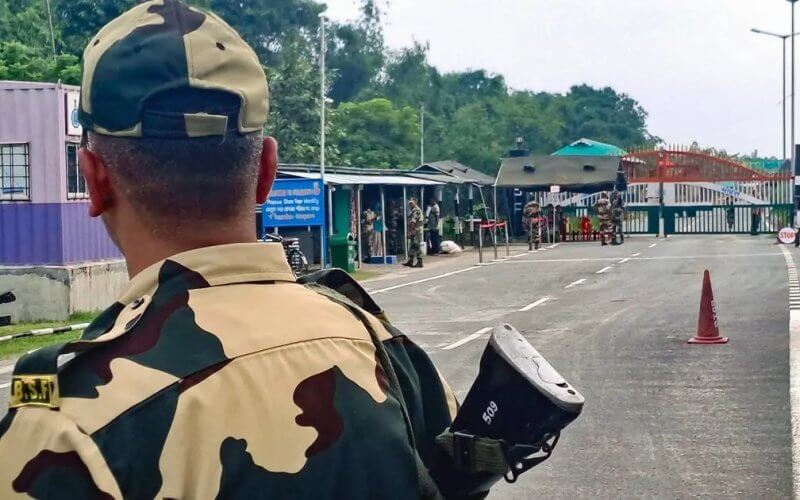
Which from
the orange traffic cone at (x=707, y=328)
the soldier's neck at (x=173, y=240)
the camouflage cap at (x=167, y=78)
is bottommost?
the orange traffic cone at (x=707, y=328)

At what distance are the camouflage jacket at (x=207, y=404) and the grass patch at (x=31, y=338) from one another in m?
11.1

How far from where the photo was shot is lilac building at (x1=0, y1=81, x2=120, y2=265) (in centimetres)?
1852

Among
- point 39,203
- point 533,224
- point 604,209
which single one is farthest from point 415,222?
point 39,203

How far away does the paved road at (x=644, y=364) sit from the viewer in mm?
7539

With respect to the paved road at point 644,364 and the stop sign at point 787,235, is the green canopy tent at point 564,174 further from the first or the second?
the paved road at point 644,364

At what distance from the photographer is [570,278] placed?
84.8 ft

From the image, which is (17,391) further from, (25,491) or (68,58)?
(68,58)

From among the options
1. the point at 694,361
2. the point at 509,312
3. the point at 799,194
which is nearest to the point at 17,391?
the point at 694,361

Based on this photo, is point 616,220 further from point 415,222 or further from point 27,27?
point 27,27

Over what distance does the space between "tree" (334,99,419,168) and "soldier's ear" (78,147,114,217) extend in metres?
56.0

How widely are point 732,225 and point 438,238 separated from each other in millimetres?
14588

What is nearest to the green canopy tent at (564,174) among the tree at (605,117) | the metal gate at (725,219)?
the metal gate at (725,219)

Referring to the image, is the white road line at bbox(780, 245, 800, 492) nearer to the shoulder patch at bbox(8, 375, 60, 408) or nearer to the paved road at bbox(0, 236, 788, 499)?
the paved road at bbox(0, 236, 788, 499)

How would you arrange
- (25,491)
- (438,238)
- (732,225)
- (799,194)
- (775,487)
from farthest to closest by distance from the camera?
1. (732,225)
2. (438,238)
3. (799,194)
4. (775,487)
5. (25,491)
